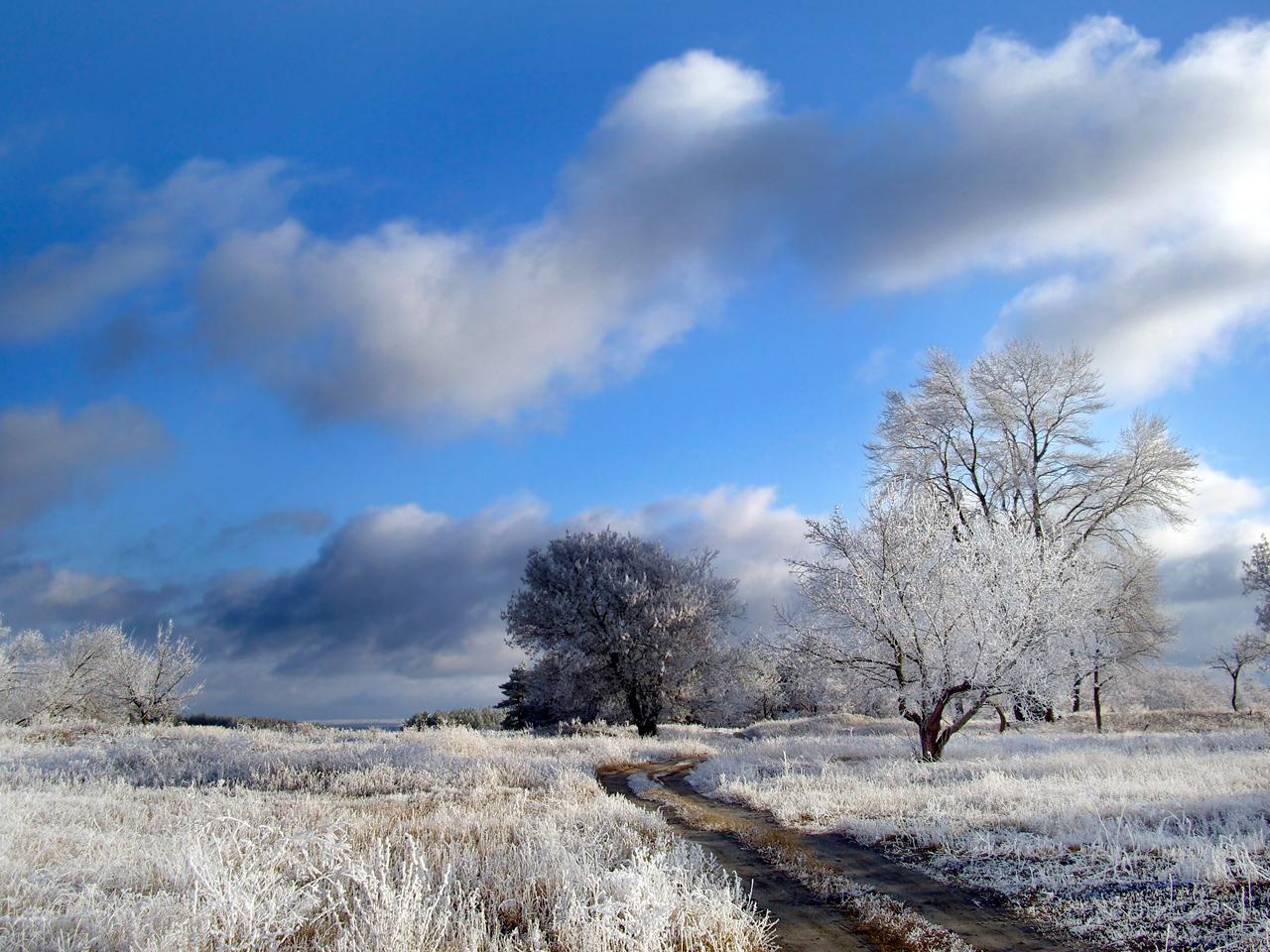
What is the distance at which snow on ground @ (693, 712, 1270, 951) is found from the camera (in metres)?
7.36

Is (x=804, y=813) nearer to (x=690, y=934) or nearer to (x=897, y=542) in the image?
(x=690, y=934)

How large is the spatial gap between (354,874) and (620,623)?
30281 millimetres

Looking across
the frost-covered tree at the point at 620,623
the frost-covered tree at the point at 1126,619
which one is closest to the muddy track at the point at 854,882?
the frost-covered tree at the point at 620,623

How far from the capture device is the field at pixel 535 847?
6070mm

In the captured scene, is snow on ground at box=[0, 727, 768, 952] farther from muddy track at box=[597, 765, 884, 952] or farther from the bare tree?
the bare tree

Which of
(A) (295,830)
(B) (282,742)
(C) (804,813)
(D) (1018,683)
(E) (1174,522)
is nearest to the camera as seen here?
(A) (295,830)

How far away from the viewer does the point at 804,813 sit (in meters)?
13.1

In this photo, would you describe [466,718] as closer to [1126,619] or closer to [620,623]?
[620,623]

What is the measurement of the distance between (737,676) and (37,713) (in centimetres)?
3951

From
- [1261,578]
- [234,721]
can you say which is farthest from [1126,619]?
[234,721]

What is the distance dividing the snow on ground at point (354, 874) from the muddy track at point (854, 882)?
0.59 m

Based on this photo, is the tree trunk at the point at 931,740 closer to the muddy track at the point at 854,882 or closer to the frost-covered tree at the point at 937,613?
the frost-covered tree at the point at 937,613

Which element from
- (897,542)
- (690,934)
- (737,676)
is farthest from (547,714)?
(690,934)

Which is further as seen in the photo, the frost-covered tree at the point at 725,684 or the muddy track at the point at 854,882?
the frost-covered tree at the point at 725,684
